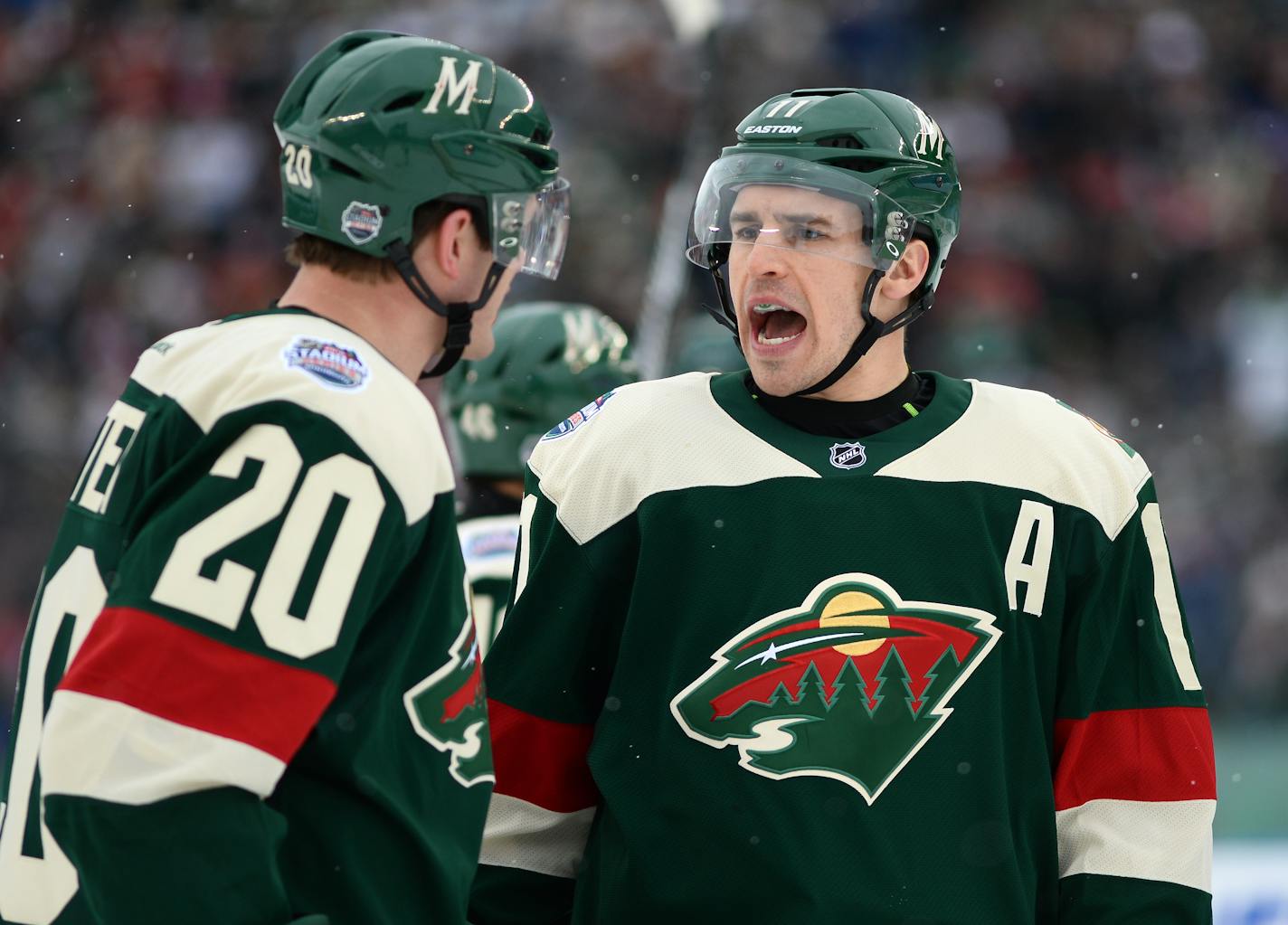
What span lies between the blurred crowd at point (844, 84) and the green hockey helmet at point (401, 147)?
604cm

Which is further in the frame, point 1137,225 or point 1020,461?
point 1137,225

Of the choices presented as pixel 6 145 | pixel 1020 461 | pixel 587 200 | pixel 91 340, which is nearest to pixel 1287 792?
pixel 1020 461

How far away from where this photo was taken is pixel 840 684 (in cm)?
239

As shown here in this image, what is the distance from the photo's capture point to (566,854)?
8.52ft

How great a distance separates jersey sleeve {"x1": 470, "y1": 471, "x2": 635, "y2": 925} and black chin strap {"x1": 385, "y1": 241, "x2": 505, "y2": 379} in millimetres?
417

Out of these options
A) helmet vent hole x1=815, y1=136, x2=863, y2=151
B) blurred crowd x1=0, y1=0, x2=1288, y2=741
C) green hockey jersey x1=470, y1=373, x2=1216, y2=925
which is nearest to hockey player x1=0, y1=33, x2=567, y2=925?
green hockey jersey x1=470, y1=373, x2=1216, y2=925

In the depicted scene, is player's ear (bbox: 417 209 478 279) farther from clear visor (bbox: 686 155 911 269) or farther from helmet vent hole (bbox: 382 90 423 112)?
clear visor (bbox: 686 155 911 269)

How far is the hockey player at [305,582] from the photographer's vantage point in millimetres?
1698

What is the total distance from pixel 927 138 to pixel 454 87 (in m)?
0.90

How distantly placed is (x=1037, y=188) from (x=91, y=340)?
5.10 meters

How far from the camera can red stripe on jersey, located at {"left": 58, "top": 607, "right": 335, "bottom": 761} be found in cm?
169

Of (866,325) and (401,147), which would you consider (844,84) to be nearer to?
(866,325)

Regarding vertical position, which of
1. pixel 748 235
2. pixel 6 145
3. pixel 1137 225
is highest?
pixel 1137 225

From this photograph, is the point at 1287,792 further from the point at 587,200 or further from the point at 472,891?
the point at 587,200
